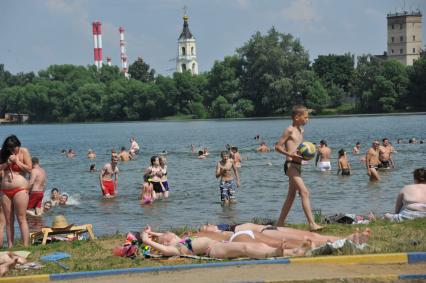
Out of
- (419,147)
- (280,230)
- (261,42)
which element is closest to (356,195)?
(280,230)

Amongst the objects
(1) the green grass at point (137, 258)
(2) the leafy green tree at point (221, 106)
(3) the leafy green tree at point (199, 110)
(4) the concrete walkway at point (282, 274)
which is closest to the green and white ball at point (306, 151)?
(1) the green grass at point (137, 258)

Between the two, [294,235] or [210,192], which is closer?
[294,235]

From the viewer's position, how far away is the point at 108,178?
23.0m

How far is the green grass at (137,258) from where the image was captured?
9.69m

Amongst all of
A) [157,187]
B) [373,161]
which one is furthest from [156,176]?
[373,161]

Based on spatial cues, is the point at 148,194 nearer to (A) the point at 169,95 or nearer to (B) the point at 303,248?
(B) the point at 303,248

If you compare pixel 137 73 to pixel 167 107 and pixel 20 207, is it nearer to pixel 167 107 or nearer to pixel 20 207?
pixel 167 107

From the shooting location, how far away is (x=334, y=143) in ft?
168

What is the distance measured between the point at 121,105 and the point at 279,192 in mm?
105624

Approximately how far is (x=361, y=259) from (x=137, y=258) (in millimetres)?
2819

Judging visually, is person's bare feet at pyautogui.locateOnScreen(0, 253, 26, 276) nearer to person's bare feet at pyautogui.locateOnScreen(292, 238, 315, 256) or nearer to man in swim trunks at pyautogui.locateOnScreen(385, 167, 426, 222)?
person's bare feet at pyautogui.locateOnScreen(292, 238, 315, 256)

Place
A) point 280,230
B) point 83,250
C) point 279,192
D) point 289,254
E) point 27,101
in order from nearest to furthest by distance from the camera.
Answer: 1. point 289,254
2. point 280,230
3. point 83,250
4. point 279,192
5. point 27,101

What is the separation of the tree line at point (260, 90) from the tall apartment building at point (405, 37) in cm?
3795

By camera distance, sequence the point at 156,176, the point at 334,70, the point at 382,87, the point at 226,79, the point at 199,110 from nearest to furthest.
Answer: the point at 156,176 → the point at 382,87 → the point at 226,79 → the point at 334,70 → the point at 199,110
